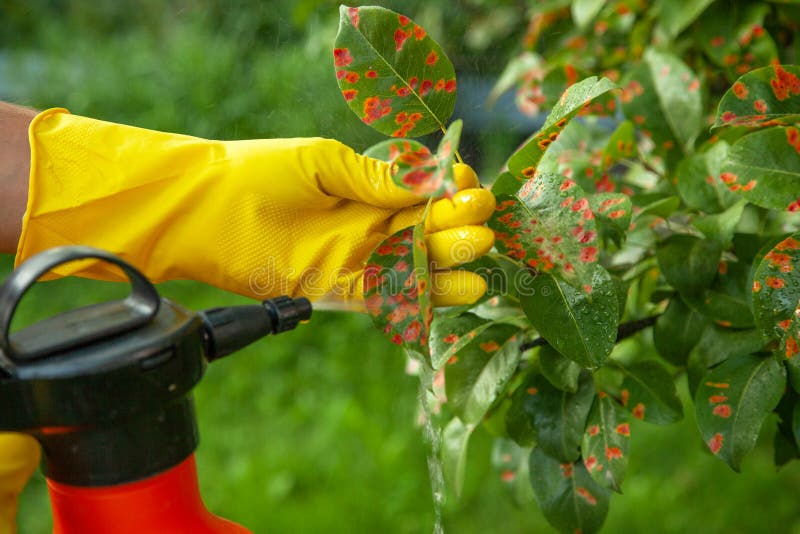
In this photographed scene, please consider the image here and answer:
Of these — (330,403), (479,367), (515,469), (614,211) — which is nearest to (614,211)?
(614,211)

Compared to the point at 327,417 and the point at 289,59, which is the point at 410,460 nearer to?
the point at 327,417

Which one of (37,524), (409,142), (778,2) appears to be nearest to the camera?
(409,142)

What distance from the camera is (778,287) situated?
67 centimetres

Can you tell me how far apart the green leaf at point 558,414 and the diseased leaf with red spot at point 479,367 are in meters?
0.04

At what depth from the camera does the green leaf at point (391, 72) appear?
688 mm

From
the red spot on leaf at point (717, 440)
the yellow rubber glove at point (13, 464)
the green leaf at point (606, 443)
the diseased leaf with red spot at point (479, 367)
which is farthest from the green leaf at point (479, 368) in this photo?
the yellow rubber glove at point (13, 464)

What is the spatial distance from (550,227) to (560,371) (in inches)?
7.6

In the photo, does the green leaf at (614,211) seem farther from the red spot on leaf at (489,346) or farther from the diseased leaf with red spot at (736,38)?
the diseased leaf with red spot at (736,38)

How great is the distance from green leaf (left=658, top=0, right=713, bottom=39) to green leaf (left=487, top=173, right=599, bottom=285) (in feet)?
1.82

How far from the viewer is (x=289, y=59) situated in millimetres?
1395

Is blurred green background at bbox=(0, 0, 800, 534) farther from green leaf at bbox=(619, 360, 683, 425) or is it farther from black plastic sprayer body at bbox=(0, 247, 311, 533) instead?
black plastic sprayer body at bbox=(0, 247, 311, 533)

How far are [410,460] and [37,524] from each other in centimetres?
84

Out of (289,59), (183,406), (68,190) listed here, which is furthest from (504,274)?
(289,59)

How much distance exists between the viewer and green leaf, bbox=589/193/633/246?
77cm
